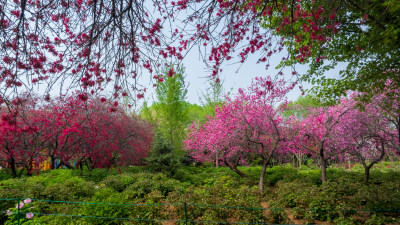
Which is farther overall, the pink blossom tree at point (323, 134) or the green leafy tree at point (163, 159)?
the green leafy tree at point (163, 159)

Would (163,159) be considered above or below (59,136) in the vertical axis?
below

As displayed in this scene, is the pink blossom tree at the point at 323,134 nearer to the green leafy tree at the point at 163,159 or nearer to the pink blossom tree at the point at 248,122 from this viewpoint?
the pink blossom tree at the point at 248,122

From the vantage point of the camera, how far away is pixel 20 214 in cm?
514

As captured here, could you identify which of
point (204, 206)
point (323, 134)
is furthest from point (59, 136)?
point (323, 134)

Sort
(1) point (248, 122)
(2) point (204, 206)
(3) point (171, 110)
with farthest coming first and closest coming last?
(3) point (171, 110) → (1) point (248, 122) → (2) point (204, 206)

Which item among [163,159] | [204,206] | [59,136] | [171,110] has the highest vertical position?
[171,110]

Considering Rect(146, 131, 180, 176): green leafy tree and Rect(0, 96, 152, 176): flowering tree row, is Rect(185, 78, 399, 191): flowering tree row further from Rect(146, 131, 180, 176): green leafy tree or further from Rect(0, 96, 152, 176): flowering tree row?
Rect(0, 96, 152, 176): flowering tree row

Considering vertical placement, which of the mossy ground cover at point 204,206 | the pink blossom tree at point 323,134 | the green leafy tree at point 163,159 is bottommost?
the mossy ground cover at point 204,206

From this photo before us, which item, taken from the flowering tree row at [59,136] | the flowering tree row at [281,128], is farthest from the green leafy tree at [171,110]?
the flowering tree row at [281,128]

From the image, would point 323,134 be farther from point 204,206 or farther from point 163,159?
point 204,206

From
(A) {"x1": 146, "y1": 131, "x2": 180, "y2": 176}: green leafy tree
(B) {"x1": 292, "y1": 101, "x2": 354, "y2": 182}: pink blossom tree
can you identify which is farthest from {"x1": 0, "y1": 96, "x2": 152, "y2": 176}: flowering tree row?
(B) {"x1": 292, "y1": 101, "x2": 354, "y2": 182}: pink blossom tree

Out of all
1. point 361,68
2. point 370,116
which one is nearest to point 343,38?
point 361,68

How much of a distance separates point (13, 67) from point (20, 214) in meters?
3.65

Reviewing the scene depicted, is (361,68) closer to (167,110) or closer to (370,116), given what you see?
(370,116)
